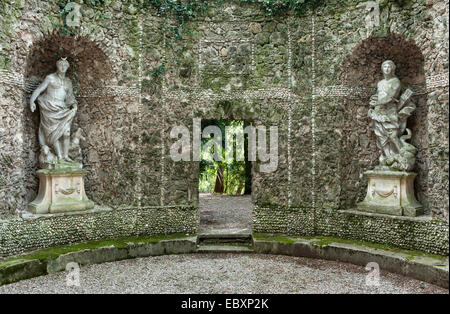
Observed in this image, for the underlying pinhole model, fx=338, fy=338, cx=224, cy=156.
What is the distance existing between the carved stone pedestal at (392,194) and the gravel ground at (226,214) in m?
2.39

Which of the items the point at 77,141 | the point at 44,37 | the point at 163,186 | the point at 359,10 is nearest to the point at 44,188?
the point at 77,141

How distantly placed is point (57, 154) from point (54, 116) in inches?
24.2

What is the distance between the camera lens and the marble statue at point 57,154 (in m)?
5.36

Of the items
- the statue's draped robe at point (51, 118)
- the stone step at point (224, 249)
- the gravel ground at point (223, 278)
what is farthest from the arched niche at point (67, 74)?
the stone step at point (224, 249)

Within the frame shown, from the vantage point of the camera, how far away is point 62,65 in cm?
552

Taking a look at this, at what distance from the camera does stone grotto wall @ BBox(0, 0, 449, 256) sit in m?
5.68

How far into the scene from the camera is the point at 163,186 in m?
6.12

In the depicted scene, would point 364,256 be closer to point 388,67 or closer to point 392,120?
point 392,120

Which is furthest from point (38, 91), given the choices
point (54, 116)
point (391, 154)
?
point (391, 154)

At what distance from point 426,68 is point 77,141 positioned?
5693 millimetres

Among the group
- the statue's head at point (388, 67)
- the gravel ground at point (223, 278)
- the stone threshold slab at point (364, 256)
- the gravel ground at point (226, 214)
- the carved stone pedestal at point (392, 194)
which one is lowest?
the gravel ground at point (223, 278)

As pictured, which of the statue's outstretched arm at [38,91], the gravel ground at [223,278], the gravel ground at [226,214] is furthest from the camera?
the gravel ground at [226,214]

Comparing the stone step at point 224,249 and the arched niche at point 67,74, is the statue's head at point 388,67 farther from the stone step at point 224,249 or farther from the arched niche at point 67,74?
the arched niche at point 67,74

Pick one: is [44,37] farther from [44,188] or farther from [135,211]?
[135,211]
